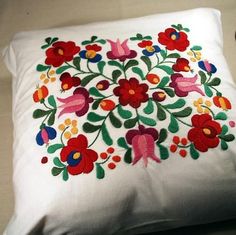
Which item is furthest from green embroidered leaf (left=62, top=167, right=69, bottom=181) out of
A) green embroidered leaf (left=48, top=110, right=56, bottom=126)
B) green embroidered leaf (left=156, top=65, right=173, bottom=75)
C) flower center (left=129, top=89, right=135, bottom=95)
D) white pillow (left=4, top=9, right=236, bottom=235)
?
green embroidered leaf (left=156, top=65, right=173, bottom=75)

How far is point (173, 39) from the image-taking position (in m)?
0.78

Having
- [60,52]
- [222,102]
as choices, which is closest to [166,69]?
[222,102]

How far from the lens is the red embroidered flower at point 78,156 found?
61 centimetres

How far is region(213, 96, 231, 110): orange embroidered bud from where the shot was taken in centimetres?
68

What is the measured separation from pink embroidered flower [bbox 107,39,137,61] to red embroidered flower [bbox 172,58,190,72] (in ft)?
0.33

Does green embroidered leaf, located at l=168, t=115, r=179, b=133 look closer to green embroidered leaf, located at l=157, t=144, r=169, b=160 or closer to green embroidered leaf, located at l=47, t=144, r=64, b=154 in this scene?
green embroidered leaf, located at l=157, t=144, r=169, b=160

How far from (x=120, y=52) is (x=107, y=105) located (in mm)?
158

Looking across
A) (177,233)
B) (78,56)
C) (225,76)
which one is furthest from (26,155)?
(225,76)

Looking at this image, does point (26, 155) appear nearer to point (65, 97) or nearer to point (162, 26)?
point (65, 97)

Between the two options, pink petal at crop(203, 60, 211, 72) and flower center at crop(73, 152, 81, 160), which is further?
pink petal at crop(203, 60, 211, 72)

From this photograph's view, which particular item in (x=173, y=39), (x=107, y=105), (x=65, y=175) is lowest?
(x=65, y=175)

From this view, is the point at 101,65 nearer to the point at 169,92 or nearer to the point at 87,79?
the point at 87,79

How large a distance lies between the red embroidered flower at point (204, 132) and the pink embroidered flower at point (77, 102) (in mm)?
227

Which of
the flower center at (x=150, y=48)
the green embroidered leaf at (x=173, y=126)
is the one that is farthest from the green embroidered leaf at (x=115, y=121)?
the flower center at (x=150, y=48)
